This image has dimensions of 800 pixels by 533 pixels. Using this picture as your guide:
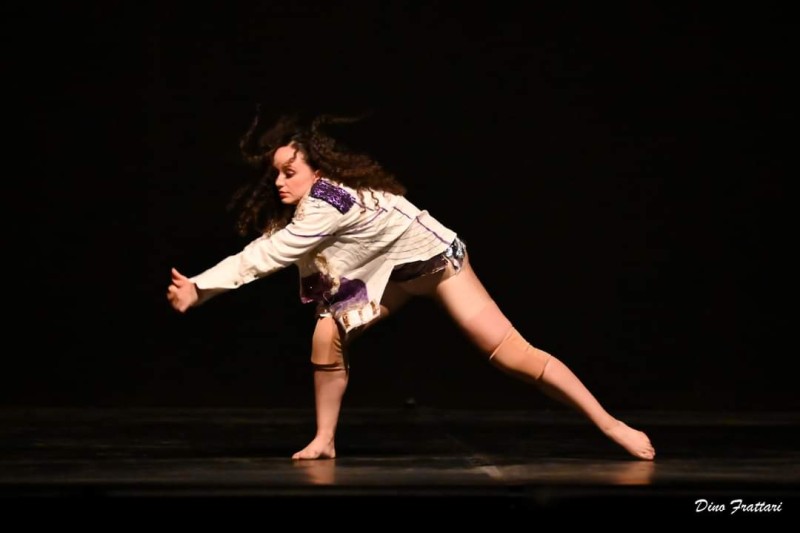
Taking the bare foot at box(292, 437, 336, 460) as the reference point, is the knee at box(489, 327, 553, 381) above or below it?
above

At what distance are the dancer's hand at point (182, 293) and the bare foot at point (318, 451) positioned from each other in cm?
43

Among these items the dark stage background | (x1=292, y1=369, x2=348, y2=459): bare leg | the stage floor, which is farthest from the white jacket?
the dark stage background

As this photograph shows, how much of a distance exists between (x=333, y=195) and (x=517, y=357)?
1.87 ft

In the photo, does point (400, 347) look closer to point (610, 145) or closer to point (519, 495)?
point (610, 145)

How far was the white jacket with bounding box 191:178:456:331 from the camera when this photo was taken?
3191mm

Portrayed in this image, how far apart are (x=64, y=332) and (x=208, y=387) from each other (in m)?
0.50

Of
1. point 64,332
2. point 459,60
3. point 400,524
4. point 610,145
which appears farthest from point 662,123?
point 400,524

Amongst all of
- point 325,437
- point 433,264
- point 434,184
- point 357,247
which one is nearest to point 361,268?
point 357,247

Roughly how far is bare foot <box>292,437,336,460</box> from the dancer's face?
574mm

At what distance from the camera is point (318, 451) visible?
316 cm

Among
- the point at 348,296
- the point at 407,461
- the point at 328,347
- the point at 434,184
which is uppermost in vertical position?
the point at 434,184

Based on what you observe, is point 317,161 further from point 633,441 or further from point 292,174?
point 633,441

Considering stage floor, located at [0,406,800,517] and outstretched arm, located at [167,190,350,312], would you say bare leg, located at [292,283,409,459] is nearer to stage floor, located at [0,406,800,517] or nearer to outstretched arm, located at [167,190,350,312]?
stage floor, located at [0,406,800,517]

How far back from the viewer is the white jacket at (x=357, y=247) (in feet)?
10.5
